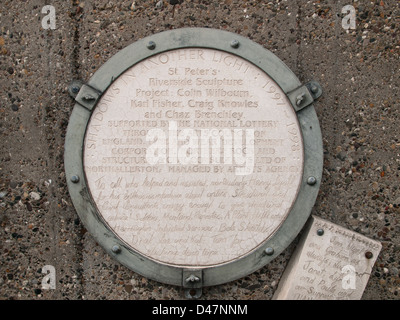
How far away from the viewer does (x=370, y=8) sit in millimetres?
2775

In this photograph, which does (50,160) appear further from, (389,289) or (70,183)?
(389,289)

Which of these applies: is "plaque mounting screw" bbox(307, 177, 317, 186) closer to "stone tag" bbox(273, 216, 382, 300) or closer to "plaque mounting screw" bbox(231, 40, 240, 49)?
"stone tag" bbox(273, 216, 382, 300)

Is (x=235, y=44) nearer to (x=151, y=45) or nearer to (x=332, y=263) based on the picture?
(x=151, y=45)

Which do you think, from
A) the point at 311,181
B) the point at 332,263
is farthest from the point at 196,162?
the point at 332,263

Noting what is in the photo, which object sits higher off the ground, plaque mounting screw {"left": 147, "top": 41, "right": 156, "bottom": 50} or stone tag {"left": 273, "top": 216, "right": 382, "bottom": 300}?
plaque mounting screw {"left": 147, "top": 41, "right": 156, "bottom": 50}

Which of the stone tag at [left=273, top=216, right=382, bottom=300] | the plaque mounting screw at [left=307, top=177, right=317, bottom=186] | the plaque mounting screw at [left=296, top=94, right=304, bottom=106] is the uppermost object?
the plaque mounting screw at [left=296, top=94, right=304, bottom=106]

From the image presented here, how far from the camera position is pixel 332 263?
2688mm

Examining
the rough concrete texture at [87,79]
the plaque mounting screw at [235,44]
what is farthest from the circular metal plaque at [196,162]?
the rough concrete texture at [87,79]

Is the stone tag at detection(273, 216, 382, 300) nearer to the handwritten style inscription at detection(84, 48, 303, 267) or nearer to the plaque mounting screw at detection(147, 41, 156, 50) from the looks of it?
the handwritten style inscription at detection(84, 48, 303, 267)

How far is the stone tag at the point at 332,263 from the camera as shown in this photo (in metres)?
2.67

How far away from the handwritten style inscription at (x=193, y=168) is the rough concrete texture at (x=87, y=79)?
19cm

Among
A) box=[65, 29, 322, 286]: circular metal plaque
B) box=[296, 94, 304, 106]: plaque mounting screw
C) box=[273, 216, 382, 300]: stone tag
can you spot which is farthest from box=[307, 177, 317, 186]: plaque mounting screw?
box=[296, 94, 304, 106]: plaque mounting screw

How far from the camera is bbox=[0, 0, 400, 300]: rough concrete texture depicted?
2.74 m

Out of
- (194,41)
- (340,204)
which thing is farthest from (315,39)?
(340,204)
